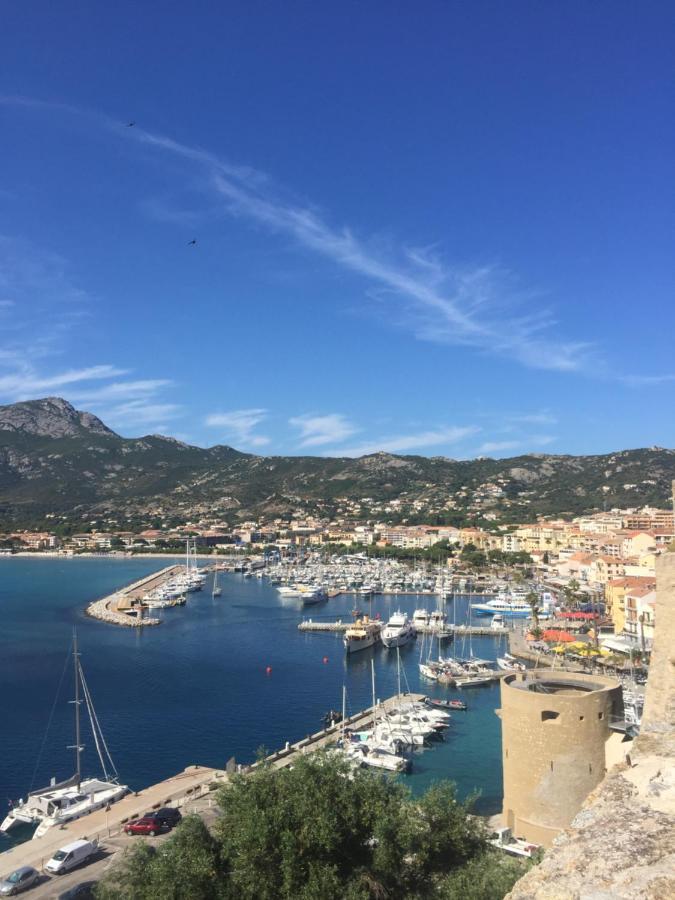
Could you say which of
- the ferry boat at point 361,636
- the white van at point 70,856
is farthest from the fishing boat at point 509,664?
the white van at point 70,856

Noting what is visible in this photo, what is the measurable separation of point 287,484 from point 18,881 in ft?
497

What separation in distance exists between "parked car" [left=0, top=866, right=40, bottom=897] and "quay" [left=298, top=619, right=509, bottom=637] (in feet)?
93.1

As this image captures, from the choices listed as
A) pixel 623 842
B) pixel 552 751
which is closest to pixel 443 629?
pixel 552 751

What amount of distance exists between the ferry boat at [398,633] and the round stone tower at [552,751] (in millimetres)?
24856

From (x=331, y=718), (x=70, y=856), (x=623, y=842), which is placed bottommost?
(x=331, y=718)

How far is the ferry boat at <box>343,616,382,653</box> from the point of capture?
35.8m

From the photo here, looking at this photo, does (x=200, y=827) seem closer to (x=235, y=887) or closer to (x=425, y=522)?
(x=235, y=887)

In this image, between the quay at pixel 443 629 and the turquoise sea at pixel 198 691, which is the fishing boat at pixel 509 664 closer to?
the turquoise sea at pixel 198 691

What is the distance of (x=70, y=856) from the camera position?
12828mm

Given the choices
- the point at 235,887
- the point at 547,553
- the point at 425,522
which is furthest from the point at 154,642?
the point at 425,522

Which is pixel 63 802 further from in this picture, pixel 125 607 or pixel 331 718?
pixel 125 607

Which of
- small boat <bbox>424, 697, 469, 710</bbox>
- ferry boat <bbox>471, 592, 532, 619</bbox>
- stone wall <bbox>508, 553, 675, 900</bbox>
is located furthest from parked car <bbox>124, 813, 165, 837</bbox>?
ferry boat <bbox>471, 592, 532, 619</bbox>

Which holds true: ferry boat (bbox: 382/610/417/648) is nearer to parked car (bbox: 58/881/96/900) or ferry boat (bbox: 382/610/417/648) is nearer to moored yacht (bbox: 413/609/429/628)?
moored yacht (bbox: 413/609/429/628)

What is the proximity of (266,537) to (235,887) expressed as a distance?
10326 cm
